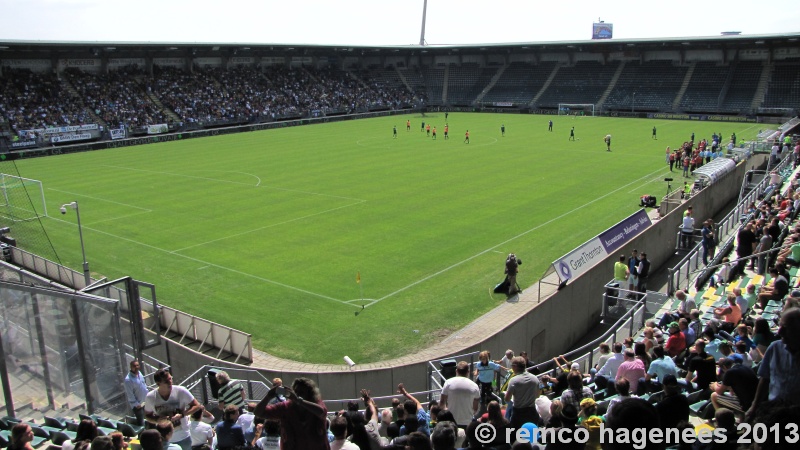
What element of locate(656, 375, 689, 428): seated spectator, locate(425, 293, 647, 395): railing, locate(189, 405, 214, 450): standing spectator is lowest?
locate(425, 293, 647, 395): railing

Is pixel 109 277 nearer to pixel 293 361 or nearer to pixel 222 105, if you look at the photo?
pixel 293 361

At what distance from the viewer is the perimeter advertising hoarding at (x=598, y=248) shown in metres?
18.0

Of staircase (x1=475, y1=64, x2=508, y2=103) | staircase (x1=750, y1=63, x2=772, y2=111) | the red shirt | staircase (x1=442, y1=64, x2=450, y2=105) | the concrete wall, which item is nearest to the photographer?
the red shirt

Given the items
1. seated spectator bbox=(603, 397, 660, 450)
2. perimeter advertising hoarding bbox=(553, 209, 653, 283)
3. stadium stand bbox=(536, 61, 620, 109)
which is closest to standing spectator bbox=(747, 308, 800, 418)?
seated spectator bbox=(603, 397, 660, 450)

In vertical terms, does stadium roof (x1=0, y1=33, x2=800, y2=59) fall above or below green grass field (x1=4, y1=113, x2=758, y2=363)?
above

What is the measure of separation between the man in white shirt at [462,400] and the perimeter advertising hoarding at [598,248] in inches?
385

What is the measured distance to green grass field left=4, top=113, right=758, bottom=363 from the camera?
1809 cm

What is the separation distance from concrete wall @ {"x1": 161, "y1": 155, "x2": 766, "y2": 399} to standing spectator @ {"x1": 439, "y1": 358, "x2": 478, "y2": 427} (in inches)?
185

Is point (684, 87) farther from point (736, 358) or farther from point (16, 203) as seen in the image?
point (736, 358)

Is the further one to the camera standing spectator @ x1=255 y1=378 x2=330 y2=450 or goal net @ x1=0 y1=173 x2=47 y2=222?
goal net @ x1=0 y1=173 x2=47 y2=222

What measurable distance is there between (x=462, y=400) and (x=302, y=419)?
126 inches

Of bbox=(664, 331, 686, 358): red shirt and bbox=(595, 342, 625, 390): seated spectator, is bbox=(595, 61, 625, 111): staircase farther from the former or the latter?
bbox=(595, 342, 625, 390): seated spectator

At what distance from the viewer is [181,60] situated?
236 ft

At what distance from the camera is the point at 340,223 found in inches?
1056
